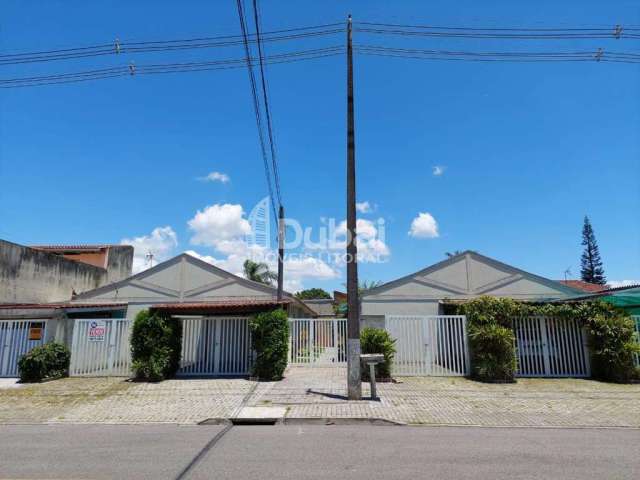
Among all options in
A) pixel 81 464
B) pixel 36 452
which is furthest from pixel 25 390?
pixel 81 464

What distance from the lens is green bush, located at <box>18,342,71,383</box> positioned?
41.5 ft

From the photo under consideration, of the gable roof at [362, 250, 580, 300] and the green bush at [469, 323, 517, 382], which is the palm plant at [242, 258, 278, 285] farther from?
the green bush at [469, 323, 517, 382]

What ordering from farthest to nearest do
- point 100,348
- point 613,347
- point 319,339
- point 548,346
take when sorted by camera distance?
point 319,339, point 100,348, point 548,346, point 613,347

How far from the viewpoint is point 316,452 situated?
5.70 metres

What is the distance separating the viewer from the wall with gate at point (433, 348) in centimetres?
1299

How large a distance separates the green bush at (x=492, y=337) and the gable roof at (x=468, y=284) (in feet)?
20.1

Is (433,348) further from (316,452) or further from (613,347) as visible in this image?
(316,452)

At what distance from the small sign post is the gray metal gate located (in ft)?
5.62

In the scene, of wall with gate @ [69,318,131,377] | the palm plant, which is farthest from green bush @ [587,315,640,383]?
the palm plant

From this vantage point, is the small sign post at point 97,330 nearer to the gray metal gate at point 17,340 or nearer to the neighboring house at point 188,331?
the neighboring house at point 188,331

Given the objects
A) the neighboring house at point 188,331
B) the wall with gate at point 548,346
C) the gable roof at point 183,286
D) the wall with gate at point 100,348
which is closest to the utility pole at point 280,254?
the neighboring house at point 188,331

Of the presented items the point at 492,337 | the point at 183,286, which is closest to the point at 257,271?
the point at 183,286

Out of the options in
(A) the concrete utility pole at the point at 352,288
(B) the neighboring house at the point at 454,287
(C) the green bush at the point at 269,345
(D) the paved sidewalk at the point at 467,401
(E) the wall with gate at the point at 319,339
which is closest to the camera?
(D) the paved sidewalk at the point at 467,401

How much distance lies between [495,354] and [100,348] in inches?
499
